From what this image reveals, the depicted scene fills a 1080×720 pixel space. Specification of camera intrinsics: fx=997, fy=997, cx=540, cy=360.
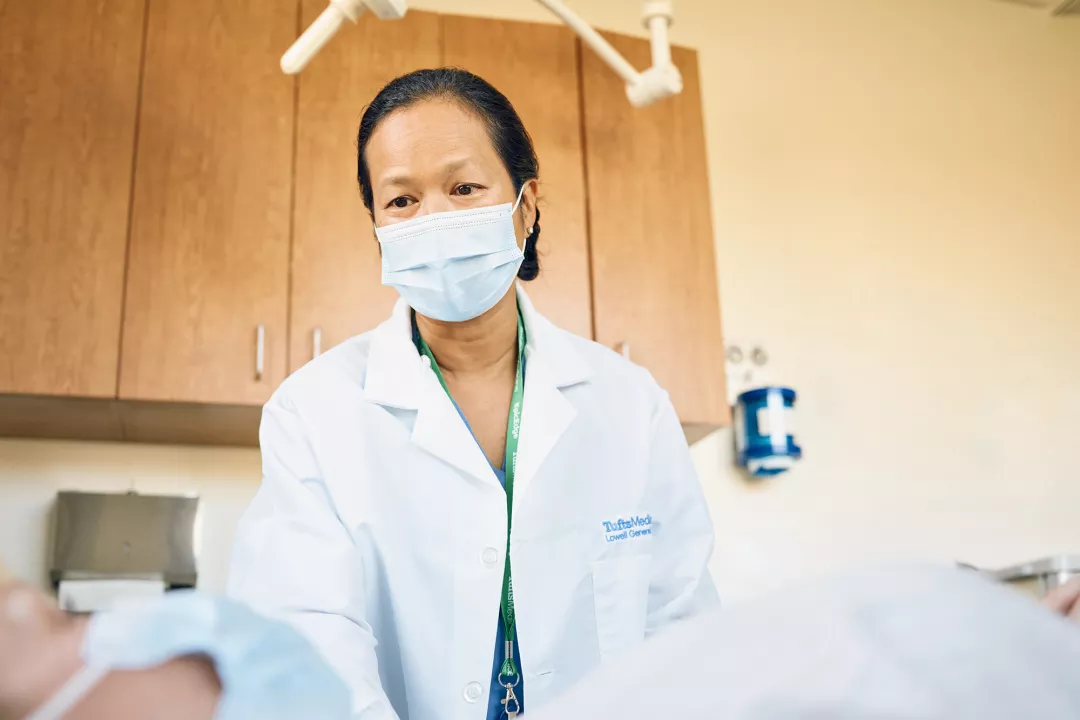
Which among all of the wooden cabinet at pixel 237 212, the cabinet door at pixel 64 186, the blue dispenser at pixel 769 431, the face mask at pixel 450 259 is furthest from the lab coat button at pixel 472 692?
the blue dispenser at pixel 769 431

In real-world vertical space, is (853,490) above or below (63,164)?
below

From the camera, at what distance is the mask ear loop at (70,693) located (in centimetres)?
40

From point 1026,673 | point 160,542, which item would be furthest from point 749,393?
point 1026,673

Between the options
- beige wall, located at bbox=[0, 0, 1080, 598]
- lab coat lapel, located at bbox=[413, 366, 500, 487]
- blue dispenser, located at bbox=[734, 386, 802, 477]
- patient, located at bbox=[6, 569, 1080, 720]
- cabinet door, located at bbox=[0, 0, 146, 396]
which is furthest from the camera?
beige wall, located at bbox=[0, 0, 1080, 598]

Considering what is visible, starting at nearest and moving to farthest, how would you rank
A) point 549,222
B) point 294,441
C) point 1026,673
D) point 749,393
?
1. point 1026,673
2. point 294,441
3. point 549,222
4. point 749,393

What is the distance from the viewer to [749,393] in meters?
2.85

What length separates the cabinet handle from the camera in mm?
2230

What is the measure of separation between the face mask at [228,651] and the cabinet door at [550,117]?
2.06 metres

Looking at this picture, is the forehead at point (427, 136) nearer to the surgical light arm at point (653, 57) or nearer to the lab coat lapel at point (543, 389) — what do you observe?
the lab coat lapel at point (543, 389)

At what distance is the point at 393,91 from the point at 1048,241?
111 inches

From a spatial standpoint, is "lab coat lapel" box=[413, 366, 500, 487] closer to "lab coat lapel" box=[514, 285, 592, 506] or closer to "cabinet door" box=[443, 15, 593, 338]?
"lab coat lapel" box=[514, 285, 592, 506]

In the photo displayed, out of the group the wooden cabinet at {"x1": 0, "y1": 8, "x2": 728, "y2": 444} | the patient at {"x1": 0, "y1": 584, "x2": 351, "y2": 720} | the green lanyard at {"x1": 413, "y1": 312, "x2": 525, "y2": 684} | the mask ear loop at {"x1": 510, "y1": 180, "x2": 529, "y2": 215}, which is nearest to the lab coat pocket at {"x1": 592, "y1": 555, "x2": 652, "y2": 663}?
the green lanyard at {"x1": 413, "y1": 312, "x2": 525, "y2": 684}

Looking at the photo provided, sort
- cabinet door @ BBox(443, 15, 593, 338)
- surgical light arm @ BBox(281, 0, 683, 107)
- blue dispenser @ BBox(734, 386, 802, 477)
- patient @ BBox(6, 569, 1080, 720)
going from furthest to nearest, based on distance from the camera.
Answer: blue dispenser @ BBox(734, 386, 802, 477) < cabinet door @ BBox(443, 15, 593, 338) < surgical light arm @ BBox(281, 0, 683, 107) < patient @ BBox(6, 569, 1080, 720)

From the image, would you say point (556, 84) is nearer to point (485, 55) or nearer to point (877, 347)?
point (485, 55)
